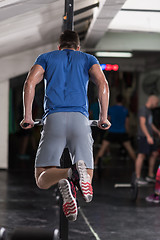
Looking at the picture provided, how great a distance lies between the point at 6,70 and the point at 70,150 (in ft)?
23.0

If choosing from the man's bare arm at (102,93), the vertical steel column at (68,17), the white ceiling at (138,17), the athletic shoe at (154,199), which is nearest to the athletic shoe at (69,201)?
the man's bare arm at (102,93)

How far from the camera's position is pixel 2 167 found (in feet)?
33.6

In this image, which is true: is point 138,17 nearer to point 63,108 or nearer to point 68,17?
point 68,17

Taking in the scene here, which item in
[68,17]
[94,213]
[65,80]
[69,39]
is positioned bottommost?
[94,213]

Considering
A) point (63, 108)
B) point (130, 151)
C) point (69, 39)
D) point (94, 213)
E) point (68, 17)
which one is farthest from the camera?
point (130, 151)

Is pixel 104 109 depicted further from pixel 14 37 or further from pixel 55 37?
pixel 55 37

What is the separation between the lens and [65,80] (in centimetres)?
329

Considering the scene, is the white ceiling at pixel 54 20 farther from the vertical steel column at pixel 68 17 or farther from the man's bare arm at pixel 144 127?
the man's bare arm at pixel 144 127

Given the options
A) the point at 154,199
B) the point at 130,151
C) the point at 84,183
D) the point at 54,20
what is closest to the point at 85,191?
the point at 84,183

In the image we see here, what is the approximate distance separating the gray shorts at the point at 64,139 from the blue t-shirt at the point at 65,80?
0.07 metres

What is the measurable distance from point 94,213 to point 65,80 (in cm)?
283

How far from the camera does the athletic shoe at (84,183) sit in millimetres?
2990

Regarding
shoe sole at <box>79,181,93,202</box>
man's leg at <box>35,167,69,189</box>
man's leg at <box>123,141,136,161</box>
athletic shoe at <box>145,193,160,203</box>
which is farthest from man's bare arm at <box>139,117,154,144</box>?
shoe sole at <box>79,181,93,202</box>

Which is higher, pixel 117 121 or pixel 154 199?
pixel 117 121
